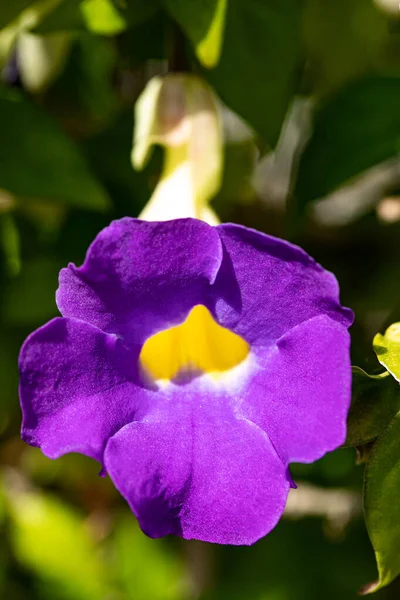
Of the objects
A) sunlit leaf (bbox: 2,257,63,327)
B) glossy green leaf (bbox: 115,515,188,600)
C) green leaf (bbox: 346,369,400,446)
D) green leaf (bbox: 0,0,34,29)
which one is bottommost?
glossy green leaf (bbox: 115,515,188,600)

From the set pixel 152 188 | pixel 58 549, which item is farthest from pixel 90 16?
pixel 58 549

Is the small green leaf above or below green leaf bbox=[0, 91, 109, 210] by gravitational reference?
below

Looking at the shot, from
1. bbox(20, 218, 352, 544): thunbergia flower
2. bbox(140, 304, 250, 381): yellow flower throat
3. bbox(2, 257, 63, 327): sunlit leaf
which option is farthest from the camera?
bbox(2, 257, 63, 327): sunlit leaf

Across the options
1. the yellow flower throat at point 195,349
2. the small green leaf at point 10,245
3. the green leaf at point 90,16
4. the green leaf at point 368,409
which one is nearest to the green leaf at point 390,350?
the green leaf at point 368,409

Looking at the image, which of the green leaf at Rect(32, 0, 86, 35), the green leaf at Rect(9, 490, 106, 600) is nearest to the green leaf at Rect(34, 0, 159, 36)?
the green leaf at Rect(32, 0, 86, 35)

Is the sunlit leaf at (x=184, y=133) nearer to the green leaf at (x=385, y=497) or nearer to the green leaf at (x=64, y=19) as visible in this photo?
the green leaf at (x=64, y=19)

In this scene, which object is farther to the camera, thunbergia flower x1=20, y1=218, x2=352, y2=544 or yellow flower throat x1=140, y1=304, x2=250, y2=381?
yellow flower throat x1=140, y1=304, x2=250, y2=381

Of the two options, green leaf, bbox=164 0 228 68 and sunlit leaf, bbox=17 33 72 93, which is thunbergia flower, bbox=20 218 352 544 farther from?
sunlit leaf, bbox=17 33 72 93

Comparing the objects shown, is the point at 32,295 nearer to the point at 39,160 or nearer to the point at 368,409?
the point at 39,160
